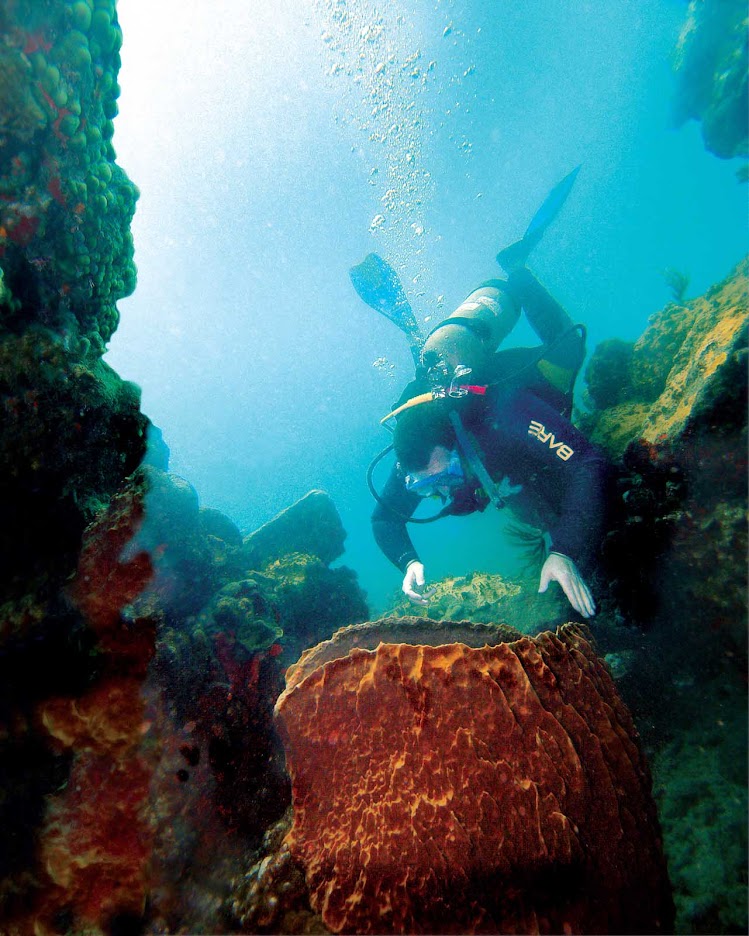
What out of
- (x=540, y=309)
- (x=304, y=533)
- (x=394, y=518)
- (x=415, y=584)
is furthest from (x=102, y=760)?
(x=304, y=533)

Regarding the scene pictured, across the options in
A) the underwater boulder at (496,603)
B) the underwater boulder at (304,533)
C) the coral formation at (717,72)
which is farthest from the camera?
the coral formation at (717,72)

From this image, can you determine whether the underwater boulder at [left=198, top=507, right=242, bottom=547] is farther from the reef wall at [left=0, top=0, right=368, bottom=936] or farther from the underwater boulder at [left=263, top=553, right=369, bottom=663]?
the reef wall at [left=0, top=0, right=368, bottom=936]

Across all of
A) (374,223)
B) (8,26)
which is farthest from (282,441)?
(8,26)

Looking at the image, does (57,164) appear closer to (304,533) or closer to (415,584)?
(415,584)

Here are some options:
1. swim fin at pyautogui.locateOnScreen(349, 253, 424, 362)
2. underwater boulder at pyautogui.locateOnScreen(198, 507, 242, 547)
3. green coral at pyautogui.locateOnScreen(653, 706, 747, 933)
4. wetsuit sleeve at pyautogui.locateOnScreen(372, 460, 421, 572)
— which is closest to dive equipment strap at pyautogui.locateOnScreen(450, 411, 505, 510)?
wetsuit sleeve at pyautogui.locateOnScreen(372, 460, 421, 572)

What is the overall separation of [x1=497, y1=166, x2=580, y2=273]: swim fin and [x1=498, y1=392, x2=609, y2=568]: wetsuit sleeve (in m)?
3.87

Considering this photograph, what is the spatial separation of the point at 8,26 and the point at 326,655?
3.70 m

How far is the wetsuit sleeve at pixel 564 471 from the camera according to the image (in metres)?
3.59

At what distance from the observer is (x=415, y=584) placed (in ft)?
15.4

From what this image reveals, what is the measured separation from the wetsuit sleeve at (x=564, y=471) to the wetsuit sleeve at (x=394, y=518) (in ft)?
6.10

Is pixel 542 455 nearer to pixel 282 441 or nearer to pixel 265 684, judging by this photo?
pixel 265 684

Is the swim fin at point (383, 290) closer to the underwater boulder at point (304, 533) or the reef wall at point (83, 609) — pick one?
the underwater boulder at point (304, 533)

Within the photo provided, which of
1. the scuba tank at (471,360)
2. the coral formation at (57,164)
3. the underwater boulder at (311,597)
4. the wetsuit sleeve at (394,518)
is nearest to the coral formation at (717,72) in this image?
the scuba tank at (471,360)

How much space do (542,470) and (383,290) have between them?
6.91 metres
